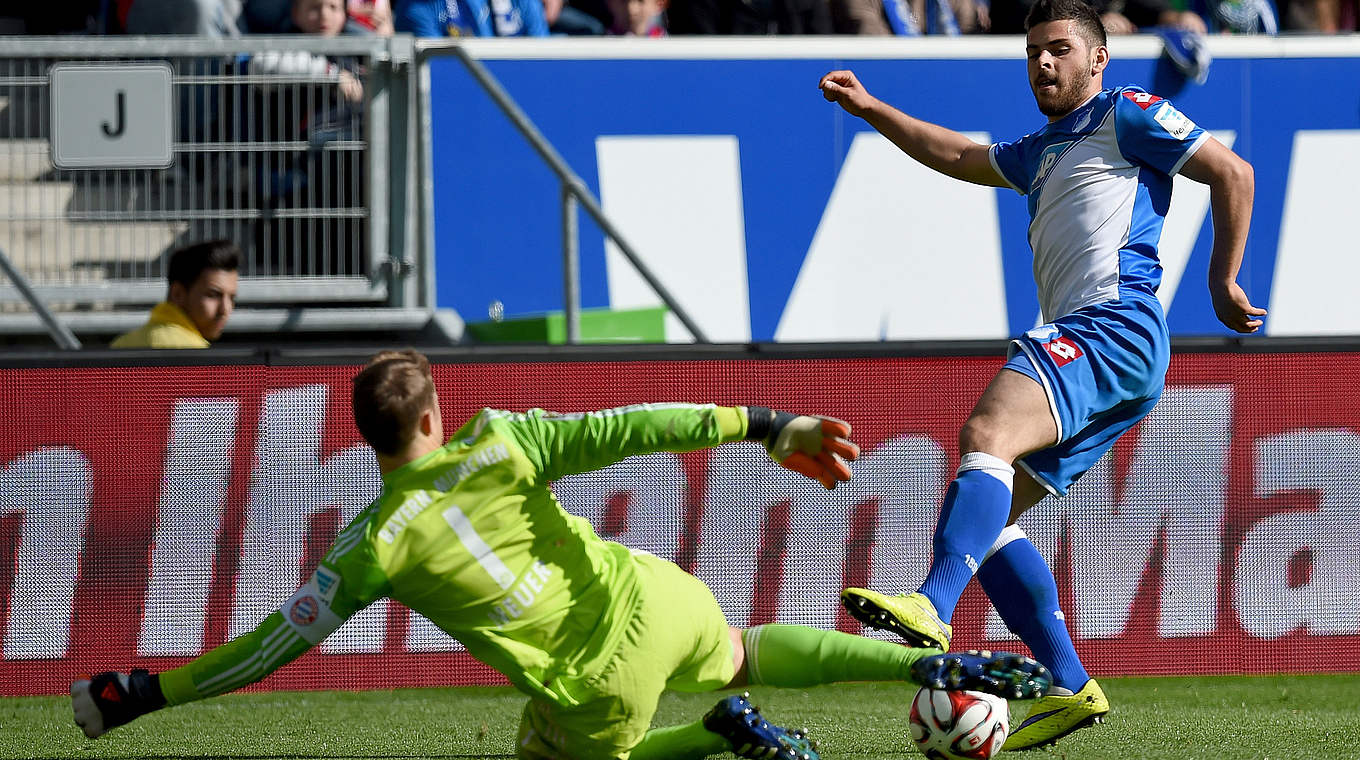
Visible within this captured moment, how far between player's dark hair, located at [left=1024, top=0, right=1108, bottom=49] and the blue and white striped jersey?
166mm

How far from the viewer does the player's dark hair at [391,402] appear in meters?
3.79

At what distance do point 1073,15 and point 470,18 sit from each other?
16.9ft

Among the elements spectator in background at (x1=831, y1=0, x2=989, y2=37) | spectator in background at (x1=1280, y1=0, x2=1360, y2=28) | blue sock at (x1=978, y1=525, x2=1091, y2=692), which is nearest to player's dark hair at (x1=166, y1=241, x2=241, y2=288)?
blue sock at (x1=978, y1=525, x2=1091, y2=692)

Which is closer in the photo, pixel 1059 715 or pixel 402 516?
pixel 402 516

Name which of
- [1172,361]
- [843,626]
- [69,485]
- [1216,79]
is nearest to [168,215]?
[69,485]

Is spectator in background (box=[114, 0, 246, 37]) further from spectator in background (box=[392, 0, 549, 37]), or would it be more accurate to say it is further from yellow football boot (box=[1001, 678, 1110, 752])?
yellow football boot (box=[1001, 678, 1110, 752])

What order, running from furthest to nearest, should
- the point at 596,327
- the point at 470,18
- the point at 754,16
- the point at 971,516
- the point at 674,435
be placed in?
the point at 754,16
the point at 470,18
the point at 596,327
the point at 971,516
the point at 674,435

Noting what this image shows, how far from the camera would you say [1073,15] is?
177 inches

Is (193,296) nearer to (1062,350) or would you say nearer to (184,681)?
(184,681)

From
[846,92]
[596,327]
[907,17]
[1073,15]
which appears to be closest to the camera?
[1073,15]

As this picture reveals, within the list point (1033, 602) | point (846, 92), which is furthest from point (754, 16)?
point (1033, 602)

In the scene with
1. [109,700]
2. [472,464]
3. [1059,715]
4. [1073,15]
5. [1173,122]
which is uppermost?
[1073,15]

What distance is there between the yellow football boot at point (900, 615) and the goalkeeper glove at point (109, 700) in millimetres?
1622

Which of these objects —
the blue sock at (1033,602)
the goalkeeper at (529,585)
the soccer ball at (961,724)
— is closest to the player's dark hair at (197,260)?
the goalkeeper at (529,585)
